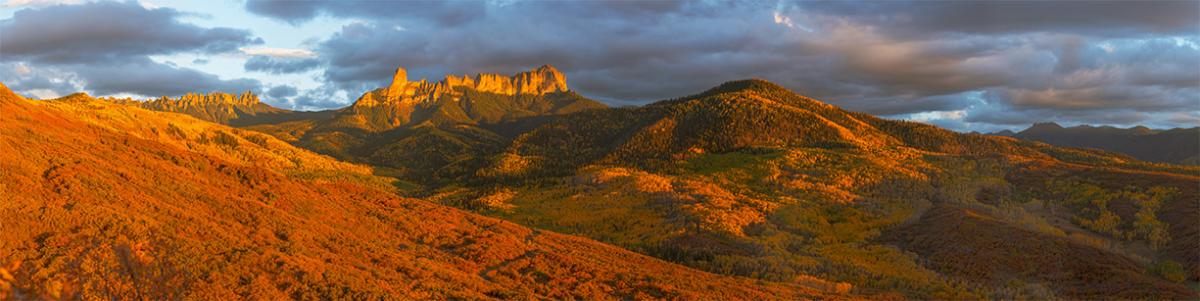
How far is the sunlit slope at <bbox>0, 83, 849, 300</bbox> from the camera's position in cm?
1866

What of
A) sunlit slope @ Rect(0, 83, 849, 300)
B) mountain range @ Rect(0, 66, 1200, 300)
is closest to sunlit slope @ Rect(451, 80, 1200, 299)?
mountain range @ Rect(0, 66, 1200, 300)

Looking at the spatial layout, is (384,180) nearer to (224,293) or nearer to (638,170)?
(638,170)

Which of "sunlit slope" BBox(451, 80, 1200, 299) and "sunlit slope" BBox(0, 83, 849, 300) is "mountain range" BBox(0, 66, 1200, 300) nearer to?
"sunlit slope" BBox(0, 83, 849, 300)

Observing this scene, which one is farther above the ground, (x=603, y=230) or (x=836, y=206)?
(x=836, y=206)

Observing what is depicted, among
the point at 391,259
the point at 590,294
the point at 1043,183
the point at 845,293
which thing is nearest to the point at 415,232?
the point at 391,259

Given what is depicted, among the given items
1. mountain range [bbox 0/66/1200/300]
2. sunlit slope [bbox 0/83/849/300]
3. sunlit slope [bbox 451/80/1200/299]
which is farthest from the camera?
sunlit slope [bbox 451/80/1200/299]

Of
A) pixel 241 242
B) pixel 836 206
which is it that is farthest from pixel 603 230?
pixel 241 242

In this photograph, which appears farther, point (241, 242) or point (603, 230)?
point (603, 230)

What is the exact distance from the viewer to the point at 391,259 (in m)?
27.0

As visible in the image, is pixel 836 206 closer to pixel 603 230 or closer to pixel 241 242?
pixel 603 230

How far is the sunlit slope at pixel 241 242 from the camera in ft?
61.2

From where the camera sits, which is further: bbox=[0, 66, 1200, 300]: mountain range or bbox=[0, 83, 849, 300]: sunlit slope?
bbox=[0, 66, 1200, 300]: mountain range

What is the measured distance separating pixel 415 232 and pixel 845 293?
2628 cm

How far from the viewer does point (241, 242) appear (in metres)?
23.4
